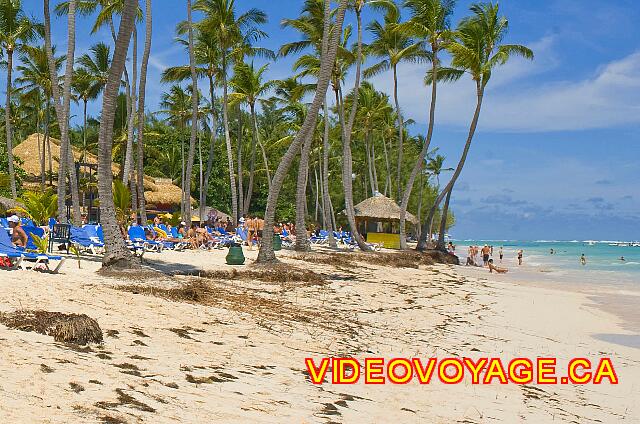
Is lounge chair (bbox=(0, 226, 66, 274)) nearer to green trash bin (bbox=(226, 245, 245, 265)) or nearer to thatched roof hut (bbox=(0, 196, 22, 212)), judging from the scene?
green trash bin (bbox=(226, 245, 245, 265))

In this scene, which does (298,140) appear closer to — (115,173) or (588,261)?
(115,173)

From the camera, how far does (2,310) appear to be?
653 centimetres

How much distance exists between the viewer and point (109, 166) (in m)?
11.9

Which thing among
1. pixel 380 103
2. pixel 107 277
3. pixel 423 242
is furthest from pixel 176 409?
pixel 380 103

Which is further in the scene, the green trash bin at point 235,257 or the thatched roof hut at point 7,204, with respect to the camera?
the thatched roof hut at point 7,204

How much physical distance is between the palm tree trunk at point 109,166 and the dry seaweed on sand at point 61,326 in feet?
18.4

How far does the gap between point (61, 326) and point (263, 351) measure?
81.4 inches

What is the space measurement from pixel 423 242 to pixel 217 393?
2817cm

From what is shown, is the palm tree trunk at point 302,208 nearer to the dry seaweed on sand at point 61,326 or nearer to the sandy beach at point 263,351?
the sandy beach at point 263,351

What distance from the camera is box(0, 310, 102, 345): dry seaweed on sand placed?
557 centimetres

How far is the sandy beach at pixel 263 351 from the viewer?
170 inches

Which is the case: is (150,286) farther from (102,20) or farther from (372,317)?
(102,20)

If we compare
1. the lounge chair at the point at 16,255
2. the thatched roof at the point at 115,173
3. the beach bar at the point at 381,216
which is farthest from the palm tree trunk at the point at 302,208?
the thatched roof at the point at 115,173

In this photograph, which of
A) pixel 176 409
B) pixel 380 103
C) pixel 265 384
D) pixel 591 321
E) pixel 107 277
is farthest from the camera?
pixel 380 103
